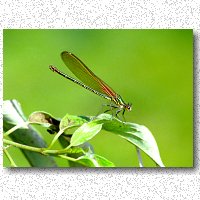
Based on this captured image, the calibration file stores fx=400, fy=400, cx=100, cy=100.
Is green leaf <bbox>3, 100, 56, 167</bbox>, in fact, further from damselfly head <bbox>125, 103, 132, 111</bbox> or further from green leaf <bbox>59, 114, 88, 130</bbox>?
damselfly head <bbox>125, 103, 132, 111</bbox>

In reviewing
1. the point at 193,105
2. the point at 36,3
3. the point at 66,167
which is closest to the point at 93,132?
the point at 66,167

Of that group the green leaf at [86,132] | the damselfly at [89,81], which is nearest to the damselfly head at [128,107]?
the damselfly at [89,81]

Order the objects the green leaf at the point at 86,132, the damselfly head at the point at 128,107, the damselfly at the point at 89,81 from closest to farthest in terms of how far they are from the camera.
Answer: the green leaf at the point at 86,132 → the damselfly at the point at 89,81 → the damselfly head at the point at 128,107

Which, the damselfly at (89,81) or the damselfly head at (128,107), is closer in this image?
the damselfly at (89,81)

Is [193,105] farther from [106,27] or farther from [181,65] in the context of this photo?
[106,27]

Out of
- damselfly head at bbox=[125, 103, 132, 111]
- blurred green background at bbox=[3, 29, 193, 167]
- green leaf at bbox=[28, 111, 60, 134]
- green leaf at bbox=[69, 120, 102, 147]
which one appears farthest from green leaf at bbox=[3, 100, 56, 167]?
damselfly head at bbox=[125, 103, 132, 111]

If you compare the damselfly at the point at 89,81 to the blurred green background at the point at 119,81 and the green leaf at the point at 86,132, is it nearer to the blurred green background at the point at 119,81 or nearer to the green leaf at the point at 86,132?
the blurred green background at the point at 119,81

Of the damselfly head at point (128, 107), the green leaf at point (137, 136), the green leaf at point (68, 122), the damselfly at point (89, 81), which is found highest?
the damselfly at point (89, 81)
